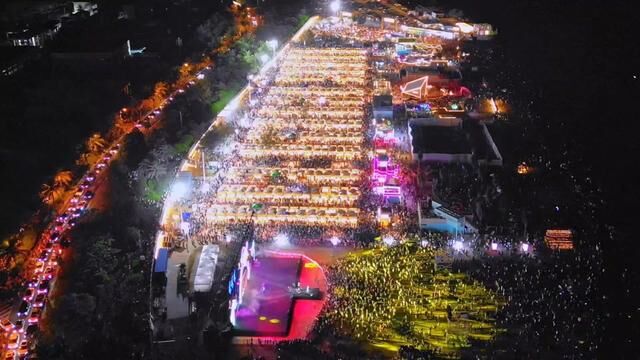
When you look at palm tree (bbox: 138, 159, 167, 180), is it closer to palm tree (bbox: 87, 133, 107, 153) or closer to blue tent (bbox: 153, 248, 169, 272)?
palm tree (bbox: 87, 133, 107, 153)

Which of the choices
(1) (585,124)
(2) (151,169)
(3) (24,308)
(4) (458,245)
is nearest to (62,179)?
(2) (151,169)

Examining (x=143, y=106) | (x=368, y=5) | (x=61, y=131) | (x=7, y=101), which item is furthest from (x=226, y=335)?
(x=368, y=5)

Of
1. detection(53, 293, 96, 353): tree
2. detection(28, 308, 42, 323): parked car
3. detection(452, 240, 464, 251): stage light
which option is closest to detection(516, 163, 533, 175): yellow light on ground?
detection(452, 240, 464, 251): stage light

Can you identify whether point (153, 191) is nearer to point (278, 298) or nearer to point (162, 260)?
point (162, 260)

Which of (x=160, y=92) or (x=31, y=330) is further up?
(x=160, y=92)

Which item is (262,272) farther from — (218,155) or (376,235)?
(218,155)
